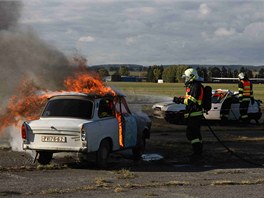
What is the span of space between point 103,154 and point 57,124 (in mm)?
1198

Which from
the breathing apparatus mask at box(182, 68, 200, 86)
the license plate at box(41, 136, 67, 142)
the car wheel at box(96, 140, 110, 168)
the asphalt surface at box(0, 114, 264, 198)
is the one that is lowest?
the asphalt surface at box(0, 114, 264, 198)

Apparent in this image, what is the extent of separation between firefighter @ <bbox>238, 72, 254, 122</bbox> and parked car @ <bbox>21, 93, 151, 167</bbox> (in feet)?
30.6

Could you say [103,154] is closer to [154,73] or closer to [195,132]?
[195,132]

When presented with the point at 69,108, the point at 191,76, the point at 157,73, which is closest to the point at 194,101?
the point at 191,76

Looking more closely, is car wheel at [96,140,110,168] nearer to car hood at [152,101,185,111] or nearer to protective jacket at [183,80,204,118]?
protective jacket at [183,80,204,118]

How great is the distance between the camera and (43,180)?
8.73 meters

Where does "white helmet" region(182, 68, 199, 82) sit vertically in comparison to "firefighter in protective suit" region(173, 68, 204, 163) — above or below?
above

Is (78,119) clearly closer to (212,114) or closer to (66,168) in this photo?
(66,168)

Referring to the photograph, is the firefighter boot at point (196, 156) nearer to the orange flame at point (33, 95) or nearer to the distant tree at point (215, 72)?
the orange flame at point (33, 95)

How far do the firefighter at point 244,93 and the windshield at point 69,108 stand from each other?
10.8 metres

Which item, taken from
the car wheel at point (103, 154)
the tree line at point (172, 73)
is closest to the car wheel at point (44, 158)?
the car wheel at point (103, 154)

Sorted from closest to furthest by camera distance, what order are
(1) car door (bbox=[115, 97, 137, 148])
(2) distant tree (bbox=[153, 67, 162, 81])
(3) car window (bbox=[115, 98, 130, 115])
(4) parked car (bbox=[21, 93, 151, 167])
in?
(4) parked car (bbox=[21, 93, 151, 167]) → (1) car door (bbox=[115, 97, 137, 148]) → (3) car window (bbox=[115, 98, 130, 115]) → (2) distant tree (bbox=[153, 67, 162, 81])

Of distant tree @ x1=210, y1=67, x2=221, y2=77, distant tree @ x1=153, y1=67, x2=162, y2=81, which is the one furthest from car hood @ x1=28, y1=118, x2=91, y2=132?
distant tree @ x1=153, y1=67, x2=162, y2=81

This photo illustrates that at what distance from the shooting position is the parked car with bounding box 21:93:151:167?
9812mm
